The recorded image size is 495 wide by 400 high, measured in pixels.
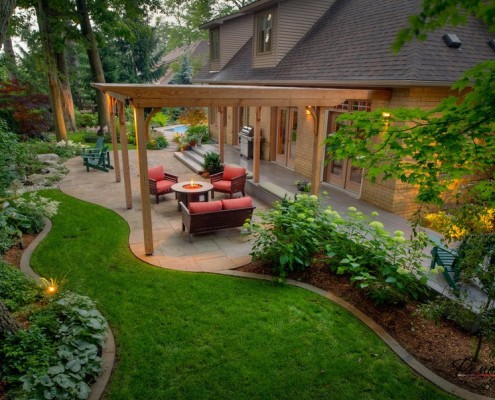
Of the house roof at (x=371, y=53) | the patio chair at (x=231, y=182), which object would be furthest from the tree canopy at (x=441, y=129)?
the patio chair at (x=231, y=182)

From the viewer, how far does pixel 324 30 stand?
518 inches

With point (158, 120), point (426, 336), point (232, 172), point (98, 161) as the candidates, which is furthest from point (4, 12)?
point (158, 120)

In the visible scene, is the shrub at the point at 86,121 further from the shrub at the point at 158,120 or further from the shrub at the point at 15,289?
the shrub at the point at 15,289

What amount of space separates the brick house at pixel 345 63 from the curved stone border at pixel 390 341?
4.05 meters

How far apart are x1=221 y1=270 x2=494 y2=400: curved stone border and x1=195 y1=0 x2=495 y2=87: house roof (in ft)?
16.9

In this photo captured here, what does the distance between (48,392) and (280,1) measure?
44.3 ft

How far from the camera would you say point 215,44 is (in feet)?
66.4

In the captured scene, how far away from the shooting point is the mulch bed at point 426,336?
427cm

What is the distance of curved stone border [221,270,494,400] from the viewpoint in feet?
13.3

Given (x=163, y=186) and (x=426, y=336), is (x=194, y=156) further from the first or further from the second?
(x=426, y=336)

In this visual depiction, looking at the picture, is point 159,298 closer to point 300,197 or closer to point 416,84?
point 300,197

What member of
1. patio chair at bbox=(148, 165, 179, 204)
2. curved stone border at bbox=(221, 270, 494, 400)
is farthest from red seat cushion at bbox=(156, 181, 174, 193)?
curved stone border at bbox=(221, 270, 494, 400)

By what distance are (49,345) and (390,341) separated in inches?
171

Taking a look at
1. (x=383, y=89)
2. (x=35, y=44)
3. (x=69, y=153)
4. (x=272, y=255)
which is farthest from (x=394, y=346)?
(x=35, y=44)
